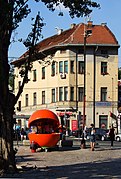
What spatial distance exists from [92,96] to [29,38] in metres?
51.9

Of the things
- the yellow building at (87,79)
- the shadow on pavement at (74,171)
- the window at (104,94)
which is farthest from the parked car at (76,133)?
the shadow on pavement at (74,171)

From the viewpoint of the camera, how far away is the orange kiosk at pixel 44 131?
113ft

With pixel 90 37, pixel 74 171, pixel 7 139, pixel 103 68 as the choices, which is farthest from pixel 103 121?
pixel 7 139

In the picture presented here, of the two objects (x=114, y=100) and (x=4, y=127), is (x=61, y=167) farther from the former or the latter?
(x=114, y=100)

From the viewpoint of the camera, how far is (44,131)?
36.1 metres

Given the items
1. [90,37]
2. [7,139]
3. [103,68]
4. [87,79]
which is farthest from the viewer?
[90,37]

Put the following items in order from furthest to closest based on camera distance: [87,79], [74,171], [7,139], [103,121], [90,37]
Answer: [90,37], [103,121], [87,79], [74,171], [7,139]

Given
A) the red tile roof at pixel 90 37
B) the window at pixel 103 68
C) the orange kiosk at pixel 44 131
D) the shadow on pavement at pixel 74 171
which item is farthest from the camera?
the red tile roof at pixel 90 37

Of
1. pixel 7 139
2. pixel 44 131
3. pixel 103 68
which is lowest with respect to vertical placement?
pixel 44 131

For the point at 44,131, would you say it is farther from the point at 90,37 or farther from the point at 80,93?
the point at 90,37

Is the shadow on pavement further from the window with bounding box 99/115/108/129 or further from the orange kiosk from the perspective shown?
the window with bounding box 99/115/108/129

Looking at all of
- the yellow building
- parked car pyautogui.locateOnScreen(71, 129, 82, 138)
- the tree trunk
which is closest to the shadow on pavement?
the tree trunk

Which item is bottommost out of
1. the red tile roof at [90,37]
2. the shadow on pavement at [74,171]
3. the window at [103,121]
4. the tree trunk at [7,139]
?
the window at [103,121]

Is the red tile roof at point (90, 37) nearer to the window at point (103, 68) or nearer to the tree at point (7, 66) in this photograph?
the window at point (103, 68)
